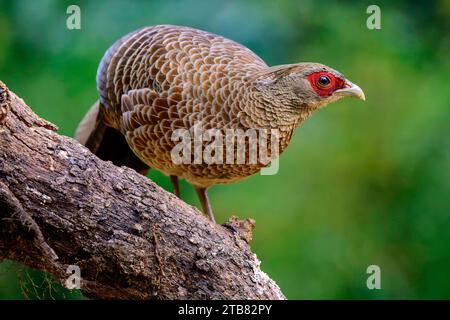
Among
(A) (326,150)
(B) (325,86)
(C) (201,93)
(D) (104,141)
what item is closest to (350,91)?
(B) (325,86)

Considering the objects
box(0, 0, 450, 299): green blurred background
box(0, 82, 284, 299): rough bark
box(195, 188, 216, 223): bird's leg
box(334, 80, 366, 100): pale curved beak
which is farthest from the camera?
box(0, 0, 450, 299): green blurred background

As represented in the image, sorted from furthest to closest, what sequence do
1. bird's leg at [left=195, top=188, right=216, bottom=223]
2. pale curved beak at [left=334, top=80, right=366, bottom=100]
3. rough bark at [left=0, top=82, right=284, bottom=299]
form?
bird's leg at [left=195, top=188, right=216, bottom=223], pale curved beak at [left=334, top=80, right=366, bottom=100], rough bark at [left=0, top=82, right=284, bottom=299]

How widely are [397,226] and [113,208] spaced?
261cm

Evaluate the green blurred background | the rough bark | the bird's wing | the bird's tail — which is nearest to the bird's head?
the bird's wing

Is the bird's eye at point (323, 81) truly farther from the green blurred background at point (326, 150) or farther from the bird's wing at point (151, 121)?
the green blurred background at point (326, 150)

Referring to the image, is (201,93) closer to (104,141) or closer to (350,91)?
(350,91)

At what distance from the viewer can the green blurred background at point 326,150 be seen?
4148 mm

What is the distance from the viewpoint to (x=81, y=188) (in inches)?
83.3

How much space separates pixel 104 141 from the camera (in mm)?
3303

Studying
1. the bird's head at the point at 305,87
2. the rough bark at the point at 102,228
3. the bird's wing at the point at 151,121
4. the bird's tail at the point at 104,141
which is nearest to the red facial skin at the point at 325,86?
the bird's head at the point at 305,87

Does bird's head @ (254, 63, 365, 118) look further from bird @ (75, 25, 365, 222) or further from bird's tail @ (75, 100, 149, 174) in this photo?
bird's tail @ (75, 100, 149, 174)

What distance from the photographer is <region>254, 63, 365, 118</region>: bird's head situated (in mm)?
2676
